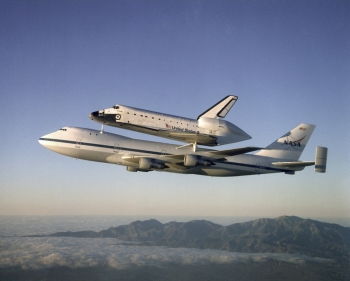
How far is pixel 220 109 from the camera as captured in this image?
42688 mm

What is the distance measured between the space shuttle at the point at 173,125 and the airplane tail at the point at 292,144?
56.0ft

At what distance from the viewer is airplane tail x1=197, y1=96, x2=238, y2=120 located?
4255 cm

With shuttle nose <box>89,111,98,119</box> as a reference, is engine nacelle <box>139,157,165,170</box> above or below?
below

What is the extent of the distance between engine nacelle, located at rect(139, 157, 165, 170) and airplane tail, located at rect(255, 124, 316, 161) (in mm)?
19478

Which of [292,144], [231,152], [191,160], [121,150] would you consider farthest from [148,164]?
[292,144]

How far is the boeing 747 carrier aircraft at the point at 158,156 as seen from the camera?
148ft

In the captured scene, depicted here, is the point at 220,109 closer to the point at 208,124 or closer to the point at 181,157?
the point at 208,124

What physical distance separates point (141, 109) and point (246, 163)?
2041 centimetres

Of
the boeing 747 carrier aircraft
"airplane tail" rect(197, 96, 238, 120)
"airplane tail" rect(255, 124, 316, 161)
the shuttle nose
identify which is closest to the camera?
the shuttle nose

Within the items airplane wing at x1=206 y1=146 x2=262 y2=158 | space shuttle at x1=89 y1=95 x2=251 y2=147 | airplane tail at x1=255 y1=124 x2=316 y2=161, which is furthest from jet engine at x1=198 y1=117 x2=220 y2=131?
airplane tail at x1=255 y1=124 x2=316 y2=161

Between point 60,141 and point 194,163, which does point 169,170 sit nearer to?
point 194,163

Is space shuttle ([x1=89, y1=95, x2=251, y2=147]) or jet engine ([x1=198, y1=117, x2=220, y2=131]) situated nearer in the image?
space shuttle ([x1=89, y1=95, x2=251, y2=147])

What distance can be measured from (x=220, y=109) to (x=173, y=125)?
7.55m

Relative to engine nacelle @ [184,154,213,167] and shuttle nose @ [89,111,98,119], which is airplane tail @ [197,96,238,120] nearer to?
engine nacelle @ [184,154,213,167]
